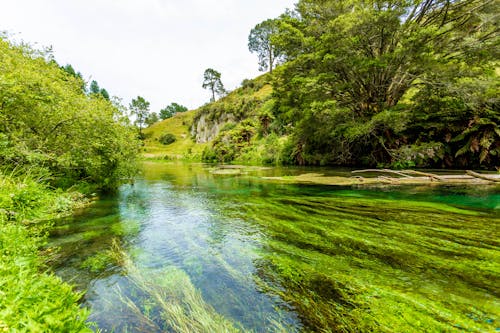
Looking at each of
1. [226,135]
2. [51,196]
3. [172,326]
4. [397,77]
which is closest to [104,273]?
[172,326]

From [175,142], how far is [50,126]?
70.0 m

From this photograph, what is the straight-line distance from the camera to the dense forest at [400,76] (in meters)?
13.3

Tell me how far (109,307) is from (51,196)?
616cm

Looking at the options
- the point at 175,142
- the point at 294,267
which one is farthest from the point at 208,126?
the point at 294,267

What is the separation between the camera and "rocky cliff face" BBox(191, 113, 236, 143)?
57.6 m

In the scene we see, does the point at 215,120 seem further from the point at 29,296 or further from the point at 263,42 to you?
the point at 29,296

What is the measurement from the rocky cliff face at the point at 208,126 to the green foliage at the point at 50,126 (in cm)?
4568

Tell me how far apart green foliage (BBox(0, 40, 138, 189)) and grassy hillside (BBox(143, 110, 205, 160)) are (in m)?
41.1

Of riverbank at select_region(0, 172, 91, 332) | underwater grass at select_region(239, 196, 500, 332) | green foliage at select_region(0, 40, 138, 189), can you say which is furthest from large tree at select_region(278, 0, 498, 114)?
riverbank at select_region(0, 172, 91, 332)

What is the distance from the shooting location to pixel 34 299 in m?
1.84

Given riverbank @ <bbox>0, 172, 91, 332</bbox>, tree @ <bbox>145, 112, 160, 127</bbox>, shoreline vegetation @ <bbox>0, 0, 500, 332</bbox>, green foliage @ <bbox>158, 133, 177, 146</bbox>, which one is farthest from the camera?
tree @ <bbox>145, 112, 160, 127</bbox>

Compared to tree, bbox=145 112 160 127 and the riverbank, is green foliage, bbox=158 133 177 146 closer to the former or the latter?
tree, bbox=145 112 160 127

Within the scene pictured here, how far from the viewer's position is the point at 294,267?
3.78 meters

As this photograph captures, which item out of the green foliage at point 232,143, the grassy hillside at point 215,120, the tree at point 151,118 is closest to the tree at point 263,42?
the grassy hillside at point 215,120
